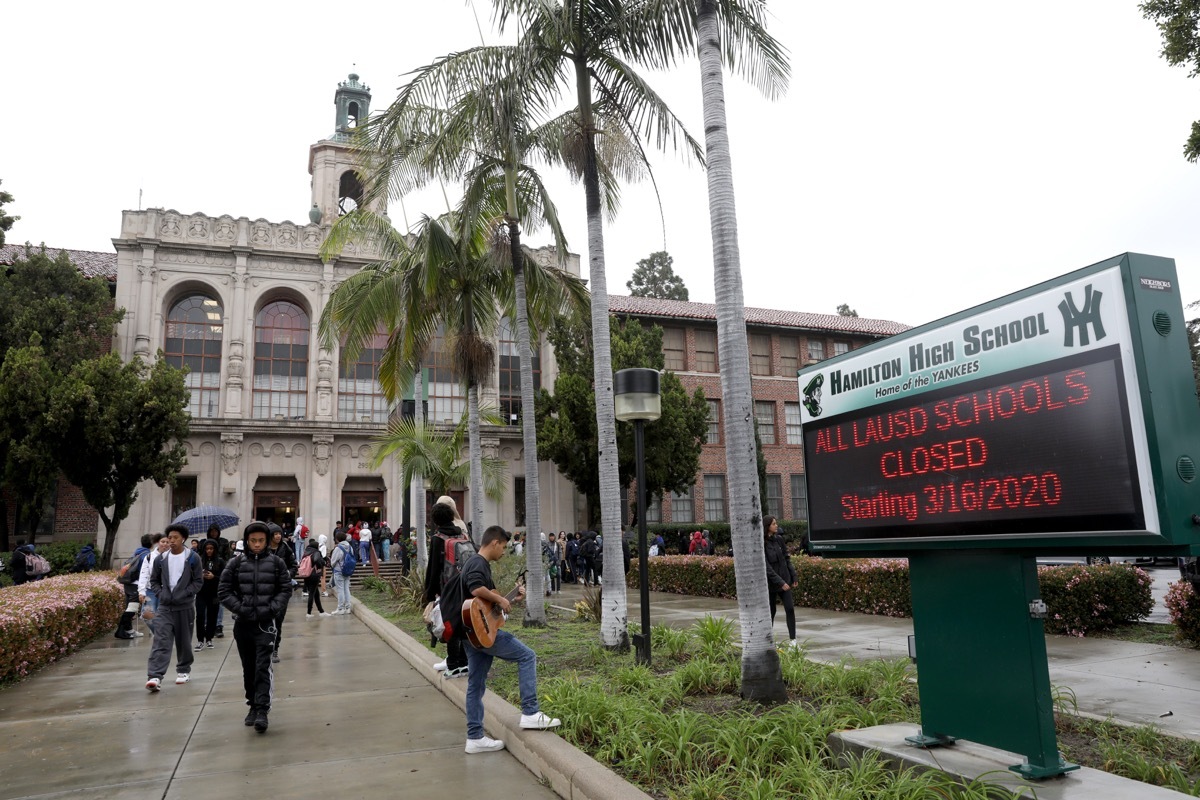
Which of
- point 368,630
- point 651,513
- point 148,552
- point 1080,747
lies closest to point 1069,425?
point 1080,747

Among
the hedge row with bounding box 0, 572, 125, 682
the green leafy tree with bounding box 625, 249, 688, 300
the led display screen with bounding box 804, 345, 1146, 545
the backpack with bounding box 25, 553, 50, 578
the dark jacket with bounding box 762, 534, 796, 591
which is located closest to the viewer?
the led display screen with bounding box 804, 345, 1146, 545

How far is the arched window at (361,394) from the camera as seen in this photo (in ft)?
111

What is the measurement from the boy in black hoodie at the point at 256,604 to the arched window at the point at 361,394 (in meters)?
27.2

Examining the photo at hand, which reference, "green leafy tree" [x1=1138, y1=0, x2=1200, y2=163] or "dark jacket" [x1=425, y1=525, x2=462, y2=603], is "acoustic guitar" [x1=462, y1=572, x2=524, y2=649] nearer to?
"dark jacket" [x1=425, y1=525, x2=462, y2=603]

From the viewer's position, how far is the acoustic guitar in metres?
5.72

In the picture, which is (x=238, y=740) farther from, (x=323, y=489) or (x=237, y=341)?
(x=237, y=341)

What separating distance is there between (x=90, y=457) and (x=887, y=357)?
89.0ft

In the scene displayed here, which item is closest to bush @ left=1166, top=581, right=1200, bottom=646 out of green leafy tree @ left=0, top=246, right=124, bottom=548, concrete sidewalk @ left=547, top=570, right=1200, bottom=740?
concrete sidewalk @ left=547, top=570, right=1200, bottom=740

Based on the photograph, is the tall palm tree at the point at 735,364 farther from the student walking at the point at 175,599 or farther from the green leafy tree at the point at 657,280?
the green leafy tree at the point at 657,280

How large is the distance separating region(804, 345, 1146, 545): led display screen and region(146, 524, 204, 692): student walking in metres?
7.65

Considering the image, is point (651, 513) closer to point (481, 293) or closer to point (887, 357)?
point (481, 293)

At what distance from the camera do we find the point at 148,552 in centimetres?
1160

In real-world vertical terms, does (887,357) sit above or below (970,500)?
above

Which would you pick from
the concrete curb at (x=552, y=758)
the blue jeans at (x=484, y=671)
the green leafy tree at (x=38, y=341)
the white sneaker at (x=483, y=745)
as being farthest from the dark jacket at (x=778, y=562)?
the green leafy tree at (x=38, y=341)
